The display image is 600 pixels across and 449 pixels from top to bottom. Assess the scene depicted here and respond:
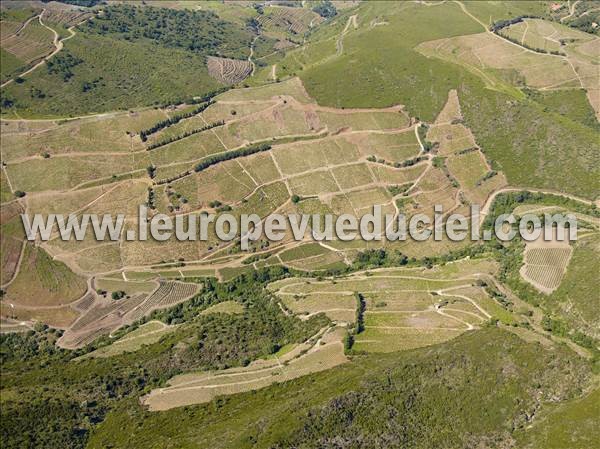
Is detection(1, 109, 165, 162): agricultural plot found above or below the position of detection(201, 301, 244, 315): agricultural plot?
above

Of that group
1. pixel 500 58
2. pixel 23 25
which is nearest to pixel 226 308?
pixel 500 58

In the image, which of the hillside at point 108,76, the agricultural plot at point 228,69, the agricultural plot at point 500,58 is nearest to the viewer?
the hillside at point 108,76

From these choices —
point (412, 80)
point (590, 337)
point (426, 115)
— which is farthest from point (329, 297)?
point (412, 80)

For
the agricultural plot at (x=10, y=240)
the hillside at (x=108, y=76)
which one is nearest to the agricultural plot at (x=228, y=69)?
the hillside at (x=108, y=76)

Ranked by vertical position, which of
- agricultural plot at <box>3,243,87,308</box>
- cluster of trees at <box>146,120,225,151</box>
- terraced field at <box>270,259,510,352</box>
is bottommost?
terraced field at <box>270,259,510,352</box>

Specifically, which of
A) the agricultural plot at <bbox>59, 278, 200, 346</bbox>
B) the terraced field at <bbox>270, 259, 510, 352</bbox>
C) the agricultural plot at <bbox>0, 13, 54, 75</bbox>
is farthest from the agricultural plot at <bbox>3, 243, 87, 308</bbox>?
the agricultural plot at <bbox>0, 13, 54, 75</bbox>

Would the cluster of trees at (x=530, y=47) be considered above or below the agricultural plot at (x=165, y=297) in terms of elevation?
above

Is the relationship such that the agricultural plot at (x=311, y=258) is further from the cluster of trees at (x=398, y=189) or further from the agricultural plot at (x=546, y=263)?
the agricultural plot at (x=546, y=263)

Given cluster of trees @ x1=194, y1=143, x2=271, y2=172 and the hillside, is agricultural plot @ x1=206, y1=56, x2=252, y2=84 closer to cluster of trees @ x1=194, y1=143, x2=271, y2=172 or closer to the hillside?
the hillside
